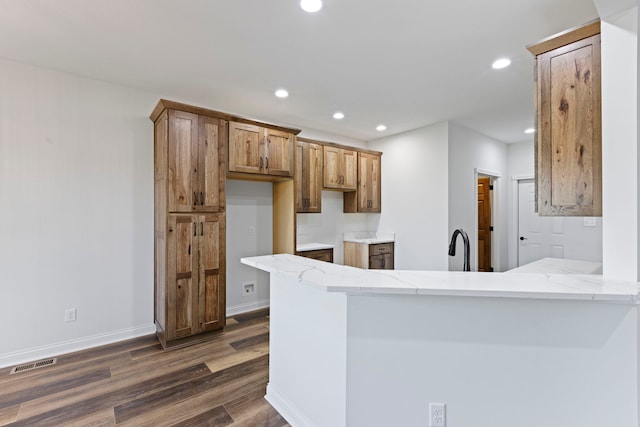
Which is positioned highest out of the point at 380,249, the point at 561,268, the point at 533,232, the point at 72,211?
the point at 72,211

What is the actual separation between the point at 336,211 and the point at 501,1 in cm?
351

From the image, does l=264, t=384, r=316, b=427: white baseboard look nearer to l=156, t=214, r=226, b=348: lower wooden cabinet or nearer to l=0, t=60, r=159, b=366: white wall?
l=156, t=214, r=226, b=348: lower wooden cabinet

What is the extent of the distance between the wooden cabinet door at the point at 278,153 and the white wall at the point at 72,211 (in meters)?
1.28

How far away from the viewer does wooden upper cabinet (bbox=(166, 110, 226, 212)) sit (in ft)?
9.46

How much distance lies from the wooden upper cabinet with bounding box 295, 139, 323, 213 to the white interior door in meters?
3.86

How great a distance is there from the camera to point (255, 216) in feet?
13.3

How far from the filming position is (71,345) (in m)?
2.81

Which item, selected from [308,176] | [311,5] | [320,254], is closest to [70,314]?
[320,254]

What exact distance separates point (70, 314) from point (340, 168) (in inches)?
145

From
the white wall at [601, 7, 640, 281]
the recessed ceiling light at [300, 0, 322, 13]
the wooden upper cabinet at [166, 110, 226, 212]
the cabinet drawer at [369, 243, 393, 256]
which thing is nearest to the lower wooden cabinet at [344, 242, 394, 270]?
the cabinet drawer at [369, 243, 393, 256]

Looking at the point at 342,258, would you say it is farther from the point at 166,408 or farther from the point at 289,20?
the point at 289,20

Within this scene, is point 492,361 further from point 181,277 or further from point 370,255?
point 370,255

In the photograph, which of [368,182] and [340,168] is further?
[368,182]

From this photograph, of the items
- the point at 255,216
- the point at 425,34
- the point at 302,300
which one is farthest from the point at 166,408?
the point at 425,34
